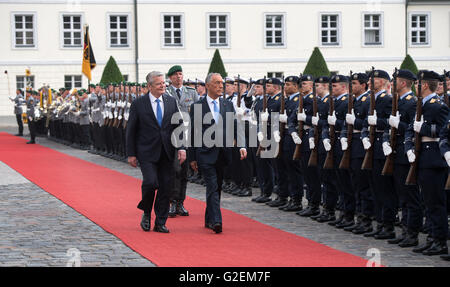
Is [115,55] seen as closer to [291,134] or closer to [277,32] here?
[277,32]

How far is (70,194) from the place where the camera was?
14.4 meters

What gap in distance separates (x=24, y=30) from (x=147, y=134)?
35.5m

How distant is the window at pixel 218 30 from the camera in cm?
4619

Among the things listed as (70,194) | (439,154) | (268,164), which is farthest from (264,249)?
(70,194)

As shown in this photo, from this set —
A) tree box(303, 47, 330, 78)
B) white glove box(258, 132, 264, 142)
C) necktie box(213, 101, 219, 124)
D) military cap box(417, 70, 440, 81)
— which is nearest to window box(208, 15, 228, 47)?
tree box(303, 47, 330, 78)

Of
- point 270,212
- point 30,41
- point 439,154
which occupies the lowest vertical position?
point 270,212

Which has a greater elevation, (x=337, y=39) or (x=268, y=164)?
(x=337, y=39)

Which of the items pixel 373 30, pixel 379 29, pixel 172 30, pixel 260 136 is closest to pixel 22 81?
pixel 172 30

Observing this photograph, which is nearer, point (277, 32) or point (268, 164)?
point (268, 164)

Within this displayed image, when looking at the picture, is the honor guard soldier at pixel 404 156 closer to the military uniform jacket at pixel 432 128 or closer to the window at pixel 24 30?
the military uniform jacket at pixel 432 128

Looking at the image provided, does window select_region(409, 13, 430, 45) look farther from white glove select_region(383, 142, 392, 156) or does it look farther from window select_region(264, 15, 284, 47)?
white glove select_region(383, 142, 392, 156)

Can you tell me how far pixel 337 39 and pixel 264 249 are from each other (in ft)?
131

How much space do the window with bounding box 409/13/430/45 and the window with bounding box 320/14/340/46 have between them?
453 cm

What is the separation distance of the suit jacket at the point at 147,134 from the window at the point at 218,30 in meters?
35.9
